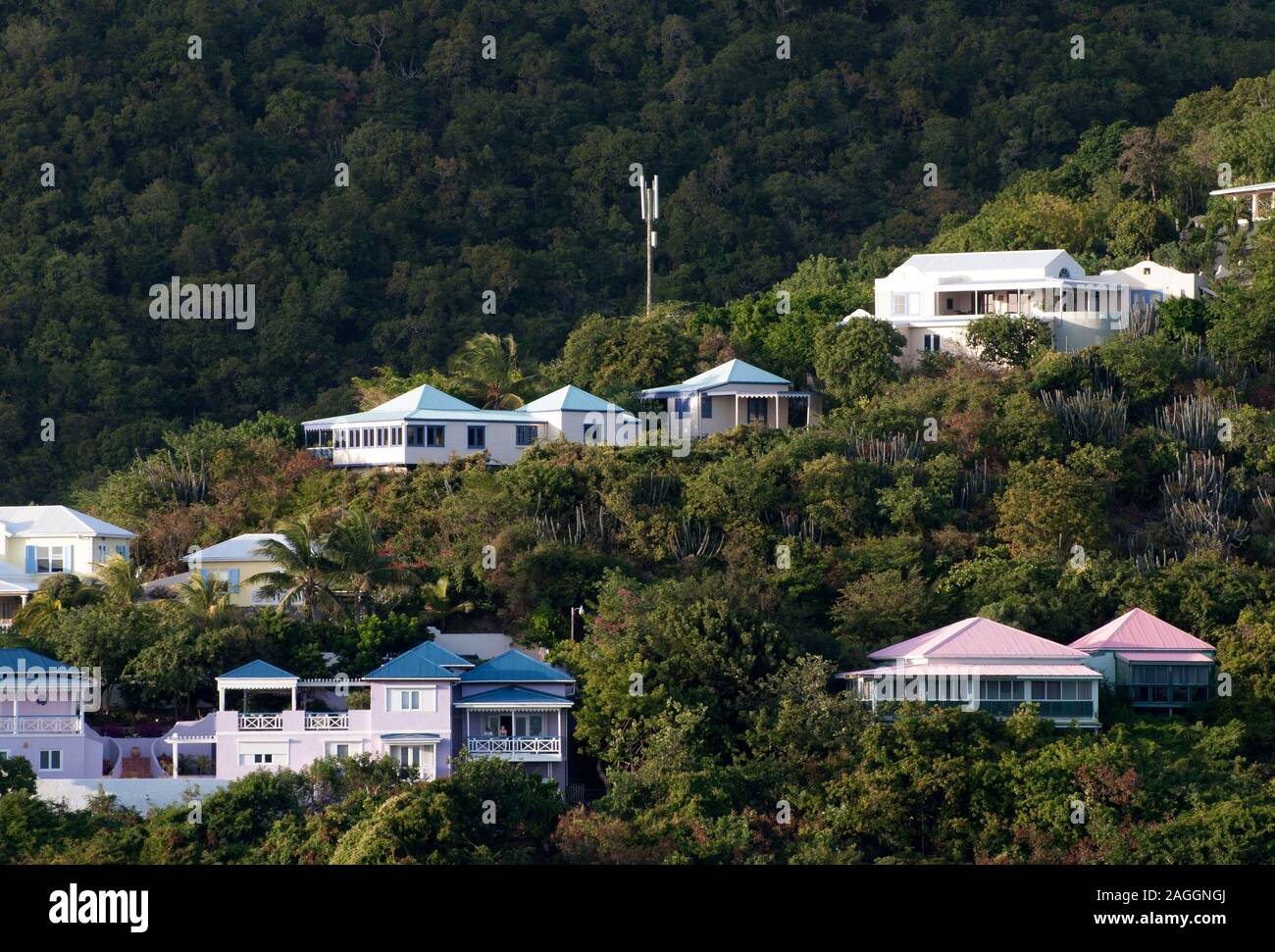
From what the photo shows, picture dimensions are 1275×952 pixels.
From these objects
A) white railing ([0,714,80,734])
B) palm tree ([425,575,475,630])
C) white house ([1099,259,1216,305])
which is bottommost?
white railing ([0,714,80,734])

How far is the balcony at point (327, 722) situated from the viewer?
165 ft

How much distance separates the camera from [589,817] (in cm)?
4744

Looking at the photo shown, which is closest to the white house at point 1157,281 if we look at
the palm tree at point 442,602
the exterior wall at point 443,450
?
the exterior wall at point 443,450

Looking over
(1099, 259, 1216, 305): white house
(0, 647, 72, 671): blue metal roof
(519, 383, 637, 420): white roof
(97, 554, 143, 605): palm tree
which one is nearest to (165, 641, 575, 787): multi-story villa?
(0, 647, 72, 671): blue metal roof

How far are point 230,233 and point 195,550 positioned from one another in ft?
123

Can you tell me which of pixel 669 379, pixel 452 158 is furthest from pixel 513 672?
pixel 452 158

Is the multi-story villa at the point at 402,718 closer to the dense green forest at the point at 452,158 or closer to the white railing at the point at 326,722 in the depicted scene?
the white railing at the point at 326,722

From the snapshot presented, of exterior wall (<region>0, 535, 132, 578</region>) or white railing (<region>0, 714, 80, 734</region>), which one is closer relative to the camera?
white railing (<region>0, 714, 80, 734</region>)

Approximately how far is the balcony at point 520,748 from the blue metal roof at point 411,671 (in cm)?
145

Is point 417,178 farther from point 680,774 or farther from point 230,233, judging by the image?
point 680,774

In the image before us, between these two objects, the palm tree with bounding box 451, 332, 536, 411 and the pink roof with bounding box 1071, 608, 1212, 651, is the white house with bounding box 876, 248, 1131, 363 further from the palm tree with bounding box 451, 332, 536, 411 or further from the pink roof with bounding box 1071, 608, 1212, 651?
the pink roof with bounding box 1071, 608, 1212, 651

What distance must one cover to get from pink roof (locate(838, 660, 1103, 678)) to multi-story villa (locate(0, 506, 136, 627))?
64.6ft

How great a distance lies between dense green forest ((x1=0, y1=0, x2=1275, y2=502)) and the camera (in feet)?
303
